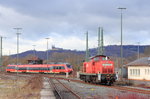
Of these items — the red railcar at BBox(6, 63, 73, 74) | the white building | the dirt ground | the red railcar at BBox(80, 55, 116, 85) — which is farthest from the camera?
the red railcar at BBox(6, 63, 73, 74)

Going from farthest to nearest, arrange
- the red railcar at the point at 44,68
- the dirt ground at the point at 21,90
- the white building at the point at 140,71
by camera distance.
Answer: the red railcar at the point at 44,68 → the white building at the point at 140,71 → the dirt ground at the point at 21,90

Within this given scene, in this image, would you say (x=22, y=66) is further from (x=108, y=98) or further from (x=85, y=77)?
(x=108, y=98)

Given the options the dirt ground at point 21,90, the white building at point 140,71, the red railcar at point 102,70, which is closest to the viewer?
the dirt ground at point 21,90

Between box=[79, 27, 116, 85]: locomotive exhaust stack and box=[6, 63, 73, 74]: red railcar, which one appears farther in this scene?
box=[6, 63, 73, 74]: red railcar

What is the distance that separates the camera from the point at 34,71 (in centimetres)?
9431

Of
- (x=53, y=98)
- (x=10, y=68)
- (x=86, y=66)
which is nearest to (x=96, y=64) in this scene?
(x=86, y=66)

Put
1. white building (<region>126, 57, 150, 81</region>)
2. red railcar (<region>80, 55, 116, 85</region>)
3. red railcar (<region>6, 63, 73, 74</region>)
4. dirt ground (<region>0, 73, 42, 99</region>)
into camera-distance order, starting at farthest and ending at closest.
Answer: red railcar (<region>6, 63, 73, 74</region>) < white building (<region>126, 57, 150, 81</region>) < red railcar (<region>80, 55, 116, 85</region>) < dirt ground (<region>0, 73, 42, 99</region>)

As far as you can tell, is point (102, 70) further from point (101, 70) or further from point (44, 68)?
point (44, 68)

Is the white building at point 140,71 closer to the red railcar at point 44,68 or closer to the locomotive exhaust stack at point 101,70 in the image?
the locomotive exhaust stack at point 101,70

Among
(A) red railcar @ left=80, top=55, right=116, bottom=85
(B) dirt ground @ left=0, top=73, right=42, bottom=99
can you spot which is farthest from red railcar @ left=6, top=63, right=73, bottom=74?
(A) red railcar @ left=80, top=55, right=116, bottom=85

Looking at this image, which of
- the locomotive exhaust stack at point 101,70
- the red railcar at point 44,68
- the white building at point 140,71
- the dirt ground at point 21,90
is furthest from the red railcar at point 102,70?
the red railcar at point 44,68

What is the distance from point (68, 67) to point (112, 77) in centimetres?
4345

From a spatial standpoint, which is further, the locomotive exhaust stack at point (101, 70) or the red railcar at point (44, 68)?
the red railcar at point (44, 68)

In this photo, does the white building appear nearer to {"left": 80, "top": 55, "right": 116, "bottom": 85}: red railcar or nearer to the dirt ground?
{"left": 80, "top": 55, "right": 116, "bottom": 85}: red railcar
